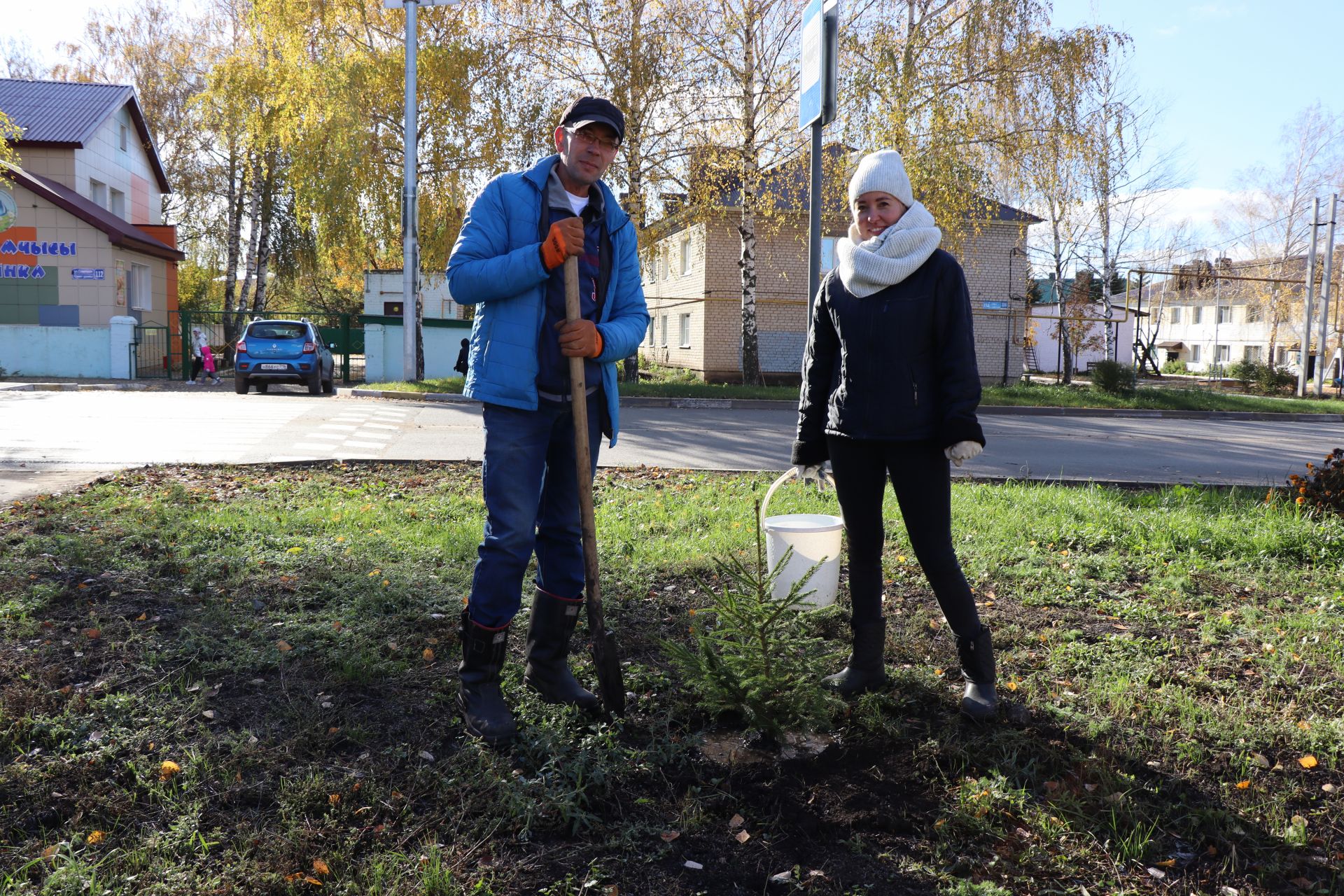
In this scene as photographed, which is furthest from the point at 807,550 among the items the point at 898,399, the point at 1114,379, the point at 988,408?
the point at 1114,379

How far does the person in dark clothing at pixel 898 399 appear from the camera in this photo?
3246 millimetres

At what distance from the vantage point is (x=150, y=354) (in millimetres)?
25672

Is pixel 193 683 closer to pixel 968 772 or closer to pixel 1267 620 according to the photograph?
pixel 968 772

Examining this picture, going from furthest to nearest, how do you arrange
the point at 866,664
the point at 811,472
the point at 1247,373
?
the point at 1247,373 < the point at 811,472 < the point at 866,664

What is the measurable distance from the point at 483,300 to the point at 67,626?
7.58 feet

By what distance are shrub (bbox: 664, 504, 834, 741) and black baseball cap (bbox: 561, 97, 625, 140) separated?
1450 mm

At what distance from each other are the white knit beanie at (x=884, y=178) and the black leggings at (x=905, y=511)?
0.86 meters

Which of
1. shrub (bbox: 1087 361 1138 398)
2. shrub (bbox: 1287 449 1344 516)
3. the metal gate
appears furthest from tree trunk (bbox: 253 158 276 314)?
shrub (bbox: 1287 449 1344 516)

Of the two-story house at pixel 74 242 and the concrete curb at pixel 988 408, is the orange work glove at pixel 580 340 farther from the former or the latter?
the two-story house at pixel 74 242

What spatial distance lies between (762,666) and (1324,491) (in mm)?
5150

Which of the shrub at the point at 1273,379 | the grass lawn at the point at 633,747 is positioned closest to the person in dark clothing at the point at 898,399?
the grass lawn at the point at 633,747

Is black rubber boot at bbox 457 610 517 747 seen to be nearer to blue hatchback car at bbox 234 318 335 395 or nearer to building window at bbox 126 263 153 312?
blue hatchback car at bbox 234 318 335 395

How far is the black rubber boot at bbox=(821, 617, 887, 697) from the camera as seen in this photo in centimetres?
354

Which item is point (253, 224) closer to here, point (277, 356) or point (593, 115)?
point (277, 356)
